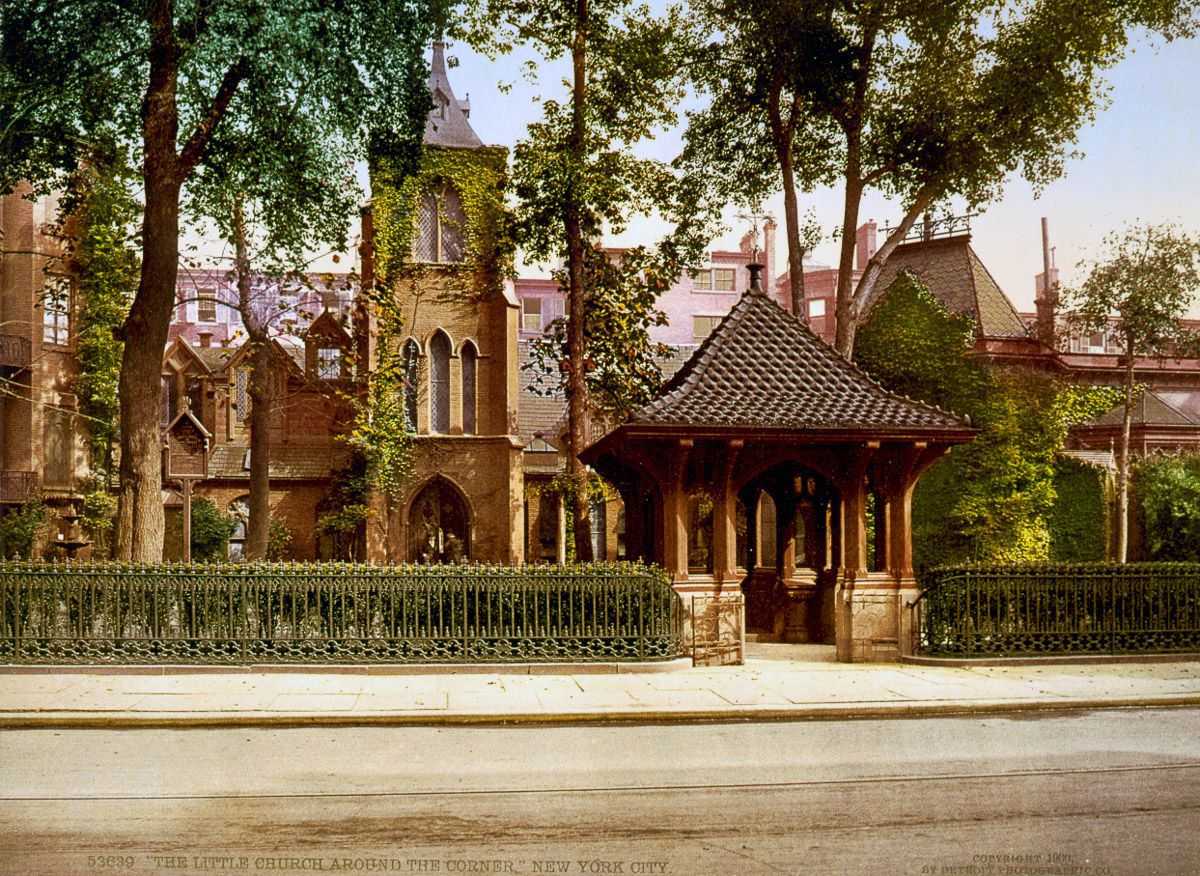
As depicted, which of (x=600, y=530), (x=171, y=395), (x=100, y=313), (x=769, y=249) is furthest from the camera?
(x=769, y=249)

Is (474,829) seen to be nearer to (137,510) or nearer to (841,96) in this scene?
(137,510)

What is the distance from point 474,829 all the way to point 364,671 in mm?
8136

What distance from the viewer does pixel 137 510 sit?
17.8 meters

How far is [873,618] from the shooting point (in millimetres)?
17578

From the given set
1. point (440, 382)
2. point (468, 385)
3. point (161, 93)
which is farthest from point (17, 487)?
point (161, 93)

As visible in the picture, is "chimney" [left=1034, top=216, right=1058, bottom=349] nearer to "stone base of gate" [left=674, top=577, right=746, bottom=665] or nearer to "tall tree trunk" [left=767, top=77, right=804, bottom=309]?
"tall tree trunk" [left=767, top=77, right=804, bottom=309]

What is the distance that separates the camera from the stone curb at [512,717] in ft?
40.7

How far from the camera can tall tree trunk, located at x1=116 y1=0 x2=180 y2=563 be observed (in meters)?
17.7

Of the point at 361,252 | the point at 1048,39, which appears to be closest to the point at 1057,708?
the point at 1048,39

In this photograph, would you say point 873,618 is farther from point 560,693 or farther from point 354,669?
point 354,669

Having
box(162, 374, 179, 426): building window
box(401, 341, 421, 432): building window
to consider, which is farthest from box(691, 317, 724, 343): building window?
box(401, 341, 421, 432): building window

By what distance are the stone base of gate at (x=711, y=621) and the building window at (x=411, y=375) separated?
1970 centimetres

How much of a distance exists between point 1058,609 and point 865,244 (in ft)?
139

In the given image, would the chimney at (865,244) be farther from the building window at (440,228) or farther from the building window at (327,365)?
the building window at (327,365)
